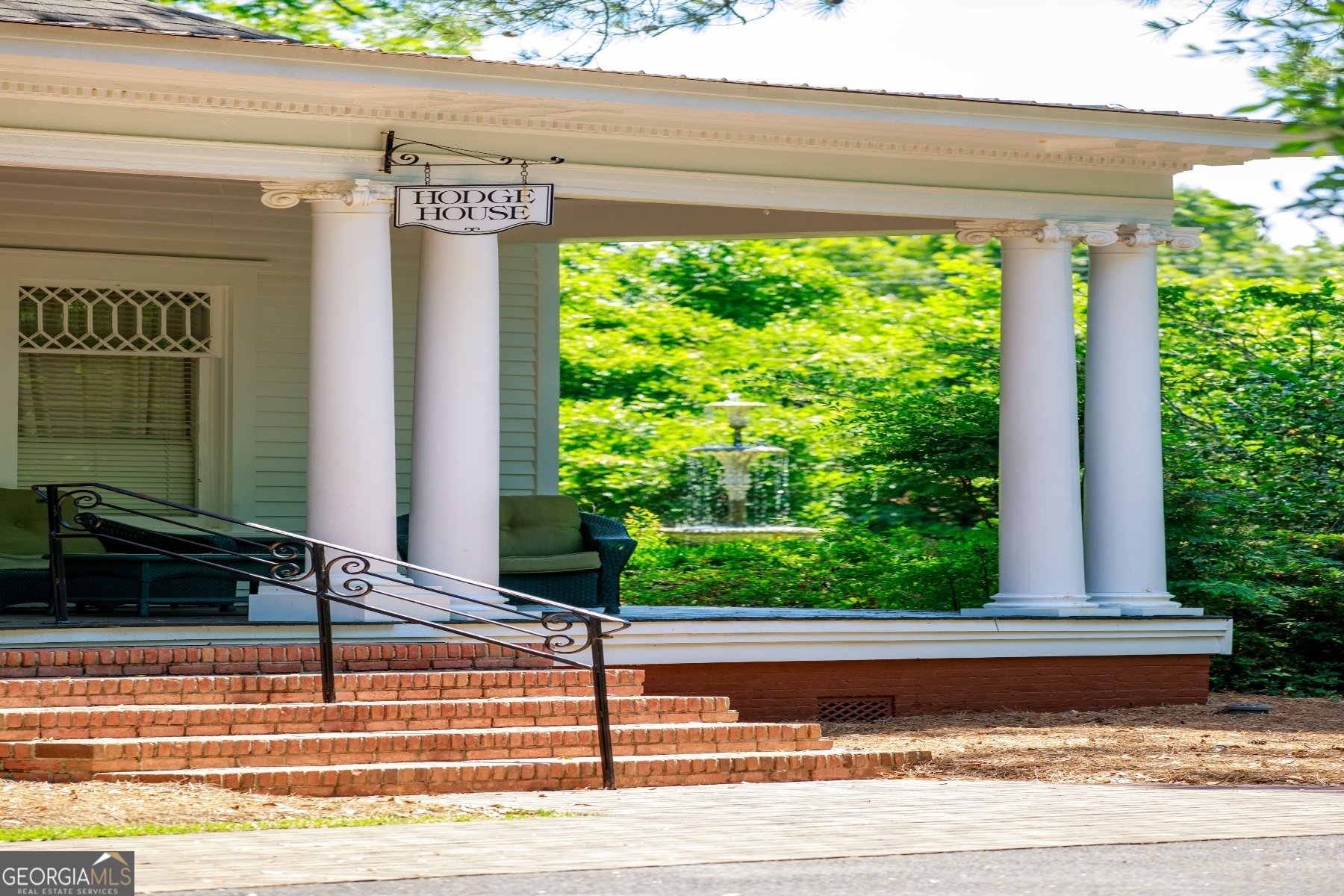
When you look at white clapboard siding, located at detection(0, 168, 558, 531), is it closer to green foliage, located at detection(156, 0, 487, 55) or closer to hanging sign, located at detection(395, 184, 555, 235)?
hanging sign, located at detection(395, 184, 555, 235)

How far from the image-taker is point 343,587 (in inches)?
412

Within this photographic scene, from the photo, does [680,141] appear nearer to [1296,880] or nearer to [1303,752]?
[1303,752]

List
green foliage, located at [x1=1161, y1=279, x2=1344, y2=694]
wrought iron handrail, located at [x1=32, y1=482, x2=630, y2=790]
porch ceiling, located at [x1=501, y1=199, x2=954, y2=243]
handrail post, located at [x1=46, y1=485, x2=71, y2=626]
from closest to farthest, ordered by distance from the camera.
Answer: wrought iron handrail, located at [x1=32, y1=482, x2=630, y2=790], handrail post, located at [x1=46, y1=485, x2=71, y2=626], porch ceiling, located at [x1=501, y1=199, x2=954, y2=243], green foliage, located at [x1=1161, y1=279, x2=1344, y2=694]

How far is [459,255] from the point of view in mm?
10867

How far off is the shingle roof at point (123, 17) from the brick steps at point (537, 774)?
4065 mm

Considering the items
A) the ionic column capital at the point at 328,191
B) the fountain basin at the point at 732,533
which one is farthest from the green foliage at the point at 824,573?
the ionic column capital at the point at 328,191

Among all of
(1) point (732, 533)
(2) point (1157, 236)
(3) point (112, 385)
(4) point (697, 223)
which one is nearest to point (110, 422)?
(3) point (112, 385)

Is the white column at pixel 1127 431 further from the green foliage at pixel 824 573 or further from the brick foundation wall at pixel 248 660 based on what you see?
the brick foundation wall at pixel 248 660

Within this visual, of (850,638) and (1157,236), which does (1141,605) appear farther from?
(1157,236)

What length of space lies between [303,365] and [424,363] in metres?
3.43

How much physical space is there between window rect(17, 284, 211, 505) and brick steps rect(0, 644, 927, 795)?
15.0 feet

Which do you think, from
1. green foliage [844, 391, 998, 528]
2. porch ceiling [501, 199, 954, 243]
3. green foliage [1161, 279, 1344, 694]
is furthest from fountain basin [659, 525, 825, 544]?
porch ceiling [501, 199, 954, 243]

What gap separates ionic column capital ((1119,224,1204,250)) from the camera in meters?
12.4

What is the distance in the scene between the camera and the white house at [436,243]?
10.3m
